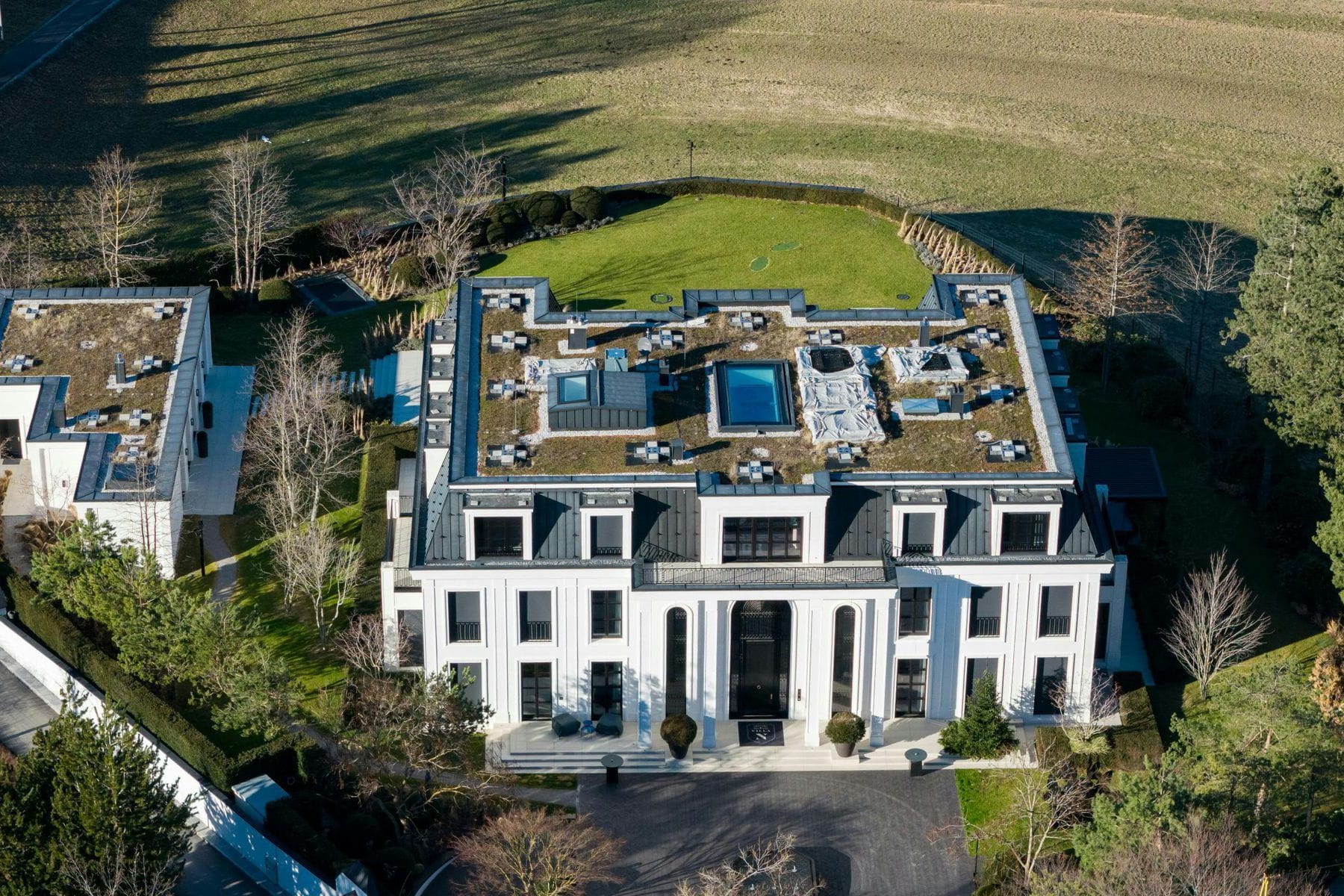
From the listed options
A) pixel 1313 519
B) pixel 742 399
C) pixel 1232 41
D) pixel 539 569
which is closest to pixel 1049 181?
pixel 1232 41

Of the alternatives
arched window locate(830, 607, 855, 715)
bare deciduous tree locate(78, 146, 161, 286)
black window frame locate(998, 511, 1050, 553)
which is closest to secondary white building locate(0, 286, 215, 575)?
bare deciduous tree locate(78, 146, 161, 286)

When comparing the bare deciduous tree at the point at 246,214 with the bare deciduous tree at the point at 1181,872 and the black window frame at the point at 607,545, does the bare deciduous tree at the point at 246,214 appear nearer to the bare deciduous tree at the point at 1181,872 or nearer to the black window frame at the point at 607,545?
the black window frame at the point at 607,545

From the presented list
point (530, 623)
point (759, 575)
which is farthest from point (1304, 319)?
point (530, 623)

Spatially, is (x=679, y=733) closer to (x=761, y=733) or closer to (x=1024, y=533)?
(x=761, y=733)

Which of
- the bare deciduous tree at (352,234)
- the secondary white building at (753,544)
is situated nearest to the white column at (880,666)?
the secondary white building at (753,544)

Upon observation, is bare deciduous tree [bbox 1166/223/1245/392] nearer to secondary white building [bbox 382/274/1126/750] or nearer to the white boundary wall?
secondary white building [bbox 382/274/1126/750]

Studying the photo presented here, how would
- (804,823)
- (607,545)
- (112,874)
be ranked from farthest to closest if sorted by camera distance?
(607,545) < (804,823) < (112,874)

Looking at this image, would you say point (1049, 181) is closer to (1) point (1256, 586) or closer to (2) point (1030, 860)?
(1) point (1256, 586)
